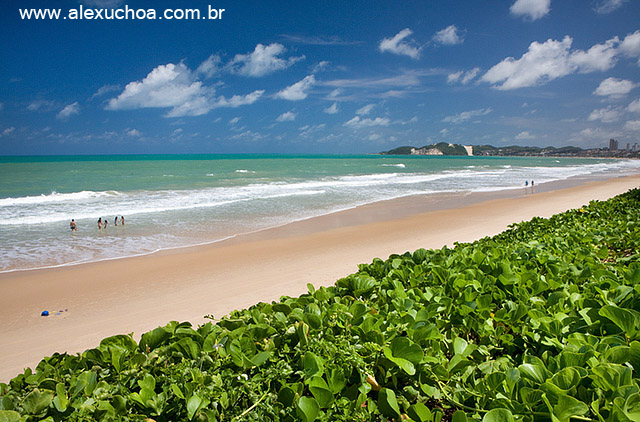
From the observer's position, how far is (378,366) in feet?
4.46

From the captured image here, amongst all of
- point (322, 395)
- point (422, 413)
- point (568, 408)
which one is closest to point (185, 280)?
point (322, 395)

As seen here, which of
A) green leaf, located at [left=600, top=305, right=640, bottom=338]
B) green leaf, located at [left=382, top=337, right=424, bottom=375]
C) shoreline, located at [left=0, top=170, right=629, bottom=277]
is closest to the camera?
green leaf, located at [left=382, top=337, right=424, bottom=375]

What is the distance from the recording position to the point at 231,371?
1321 mm

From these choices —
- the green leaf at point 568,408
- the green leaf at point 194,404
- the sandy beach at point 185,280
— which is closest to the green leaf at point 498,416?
the green leaf at point 568,408

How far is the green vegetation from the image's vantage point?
1103 millimetres

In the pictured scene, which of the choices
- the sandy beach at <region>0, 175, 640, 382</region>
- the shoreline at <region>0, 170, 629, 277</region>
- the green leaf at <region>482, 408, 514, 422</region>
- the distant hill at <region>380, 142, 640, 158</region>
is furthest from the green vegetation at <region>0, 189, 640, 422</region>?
the distant hill at <region>380, 142, 640, 158</region>

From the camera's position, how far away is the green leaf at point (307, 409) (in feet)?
3.57

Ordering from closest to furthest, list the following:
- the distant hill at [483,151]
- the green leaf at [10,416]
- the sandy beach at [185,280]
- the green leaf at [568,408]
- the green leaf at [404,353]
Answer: the green leaf at [568,408] < the green leaf at [10,416] < the green leaf at [404,353] < the sandy beach at [185,280] < the distant hill at [483,151]

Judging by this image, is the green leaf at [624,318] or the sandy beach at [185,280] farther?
the sandy beach at [185,280]

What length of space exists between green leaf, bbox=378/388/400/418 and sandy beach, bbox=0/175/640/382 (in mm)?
5705

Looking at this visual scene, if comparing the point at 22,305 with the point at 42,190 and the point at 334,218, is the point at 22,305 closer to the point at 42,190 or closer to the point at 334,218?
the point at 334,218

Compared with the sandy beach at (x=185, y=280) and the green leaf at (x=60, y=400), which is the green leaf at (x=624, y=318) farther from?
the sandy beach at (x=185, y=280)

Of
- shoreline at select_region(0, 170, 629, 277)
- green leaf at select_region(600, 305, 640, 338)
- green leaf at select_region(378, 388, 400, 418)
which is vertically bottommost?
shoreline at select_region(0, 170, 629, 277)

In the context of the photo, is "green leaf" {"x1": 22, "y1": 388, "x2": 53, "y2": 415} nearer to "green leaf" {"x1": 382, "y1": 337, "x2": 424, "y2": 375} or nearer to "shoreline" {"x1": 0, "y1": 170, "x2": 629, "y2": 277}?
"green leaf" {"x1": 382, "y1": 337, "x2": 424, "y2": 375}
